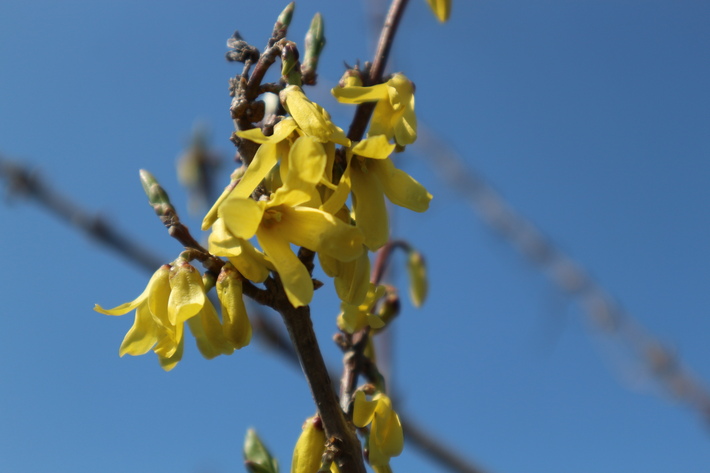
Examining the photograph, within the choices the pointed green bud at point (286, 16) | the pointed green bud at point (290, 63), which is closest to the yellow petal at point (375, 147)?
the pointed green bud at point (290, 63)

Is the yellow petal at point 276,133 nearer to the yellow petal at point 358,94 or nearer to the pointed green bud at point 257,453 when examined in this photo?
the yellow petal at point 358,94

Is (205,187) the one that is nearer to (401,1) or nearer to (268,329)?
(268,329)

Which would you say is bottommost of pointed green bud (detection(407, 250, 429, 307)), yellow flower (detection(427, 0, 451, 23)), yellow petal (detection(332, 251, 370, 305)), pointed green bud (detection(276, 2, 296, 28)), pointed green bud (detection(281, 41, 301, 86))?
yellow petal (detection(332, 251, 370, 305))

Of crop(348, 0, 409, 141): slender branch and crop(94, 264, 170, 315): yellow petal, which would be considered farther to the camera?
crop(348, 0, 409, 141): slender branch

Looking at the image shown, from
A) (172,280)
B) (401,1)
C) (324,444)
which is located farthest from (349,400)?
(401,1)

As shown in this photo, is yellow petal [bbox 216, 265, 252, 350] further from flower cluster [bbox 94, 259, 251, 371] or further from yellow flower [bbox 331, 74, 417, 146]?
yellow flower [bbox 331, 74, 417, 146]

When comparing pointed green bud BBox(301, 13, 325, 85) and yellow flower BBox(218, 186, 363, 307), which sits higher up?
pointed green bud BBox(301, 13, 325, 85)

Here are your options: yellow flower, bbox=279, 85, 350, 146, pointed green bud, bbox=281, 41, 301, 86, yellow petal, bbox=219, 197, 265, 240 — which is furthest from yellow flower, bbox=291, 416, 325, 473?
pointed green bud, bbox=281, 41, 301, 86
